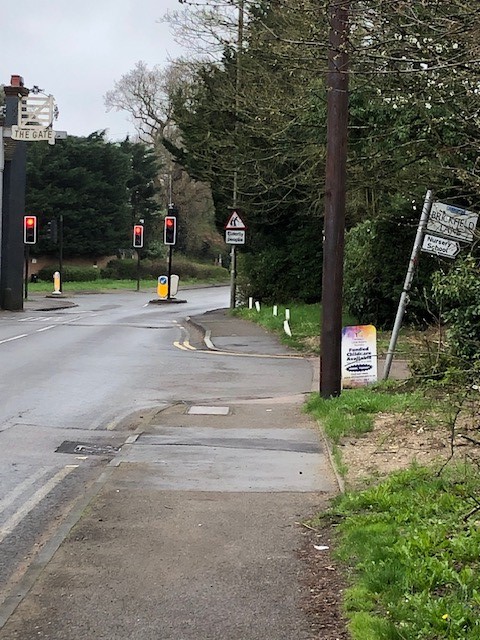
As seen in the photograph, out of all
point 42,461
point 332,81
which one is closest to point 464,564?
point 42,461

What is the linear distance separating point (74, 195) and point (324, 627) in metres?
67.4

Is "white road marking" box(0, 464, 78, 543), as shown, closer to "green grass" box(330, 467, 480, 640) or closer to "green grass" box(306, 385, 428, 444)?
"green grass" box(330, 467, 480, 640)

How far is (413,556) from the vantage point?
5441 millimetres

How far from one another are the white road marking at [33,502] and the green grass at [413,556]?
242 cm

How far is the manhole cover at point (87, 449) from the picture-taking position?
988 cm

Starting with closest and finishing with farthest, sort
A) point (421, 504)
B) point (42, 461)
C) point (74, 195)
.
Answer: point (421, 504) < point (42, 461) < point (74, 195)

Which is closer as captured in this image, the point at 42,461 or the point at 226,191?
the point at 42,461

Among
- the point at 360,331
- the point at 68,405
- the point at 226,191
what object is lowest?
the point at 68,405

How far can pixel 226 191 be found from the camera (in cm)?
3347

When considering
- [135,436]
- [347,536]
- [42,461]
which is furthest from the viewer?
[135,436]

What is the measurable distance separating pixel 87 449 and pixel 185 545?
153 inches

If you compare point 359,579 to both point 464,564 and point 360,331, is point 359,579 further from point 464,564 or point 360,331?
point 360,331

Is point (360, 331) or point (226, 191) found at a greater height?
point (226, 191)

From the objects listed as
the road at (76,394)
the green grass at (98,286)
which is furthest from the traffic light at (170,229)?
the road at (76,394)
